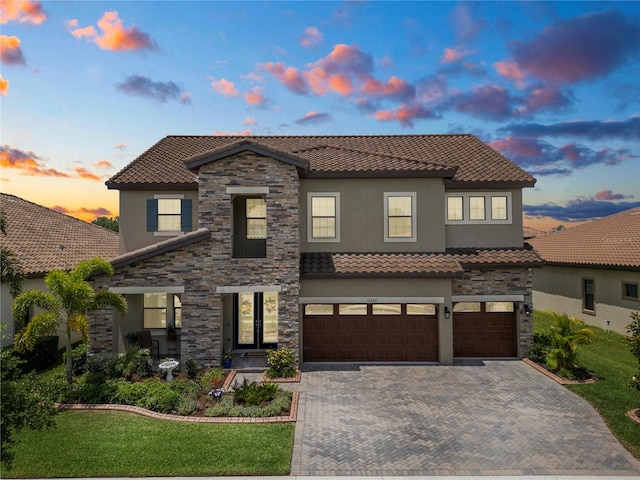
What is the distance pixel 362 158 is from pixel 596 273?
15.4m

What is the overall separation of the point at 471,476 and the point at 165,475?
6510 mm

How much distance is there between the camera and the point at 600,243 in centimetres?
2295

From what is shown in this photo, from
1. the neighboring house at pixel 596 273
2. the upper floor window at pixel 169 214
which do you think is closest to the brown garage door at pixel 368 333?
the upper floor window at pixel 169 214

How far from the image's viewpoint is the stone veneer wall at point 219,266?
1397 cm

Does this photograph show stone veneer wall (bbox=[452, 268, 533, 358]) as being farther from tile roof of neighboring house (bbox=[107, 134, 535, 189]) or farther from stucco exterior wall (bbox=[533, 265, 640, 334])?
stucco exterior wall (bbox=[533, 265, 640, 334])

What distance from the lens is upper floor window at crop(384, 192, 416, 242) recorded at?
53.7 feet

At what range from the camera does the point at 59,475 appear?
786 cm

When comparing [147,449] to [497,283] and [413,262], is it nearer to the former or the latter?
[413,262]

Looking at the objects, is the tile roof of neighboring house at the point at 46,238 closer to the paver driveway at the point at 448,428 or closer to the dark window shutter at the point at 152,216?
the dark window shutter at the point at 152,216

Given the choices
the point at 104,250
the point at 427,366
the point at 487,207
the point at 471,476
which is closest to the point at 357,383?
the point at 427,366

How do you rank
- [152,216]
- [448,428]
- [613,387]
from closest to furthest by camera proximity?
1. [448,428]
2. [613,387]
3. [152,216]

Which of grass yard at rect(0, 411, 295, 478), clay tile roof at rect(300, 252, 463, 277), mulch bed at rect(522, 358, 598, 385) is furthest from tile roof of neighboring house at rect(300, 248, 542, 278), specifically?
grass yard at rect(0, 411, 295, 478)

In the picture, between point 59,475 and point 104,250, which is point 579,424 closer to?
point 59,475

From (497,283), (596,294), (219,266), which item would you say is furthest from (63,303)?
(596,294)
